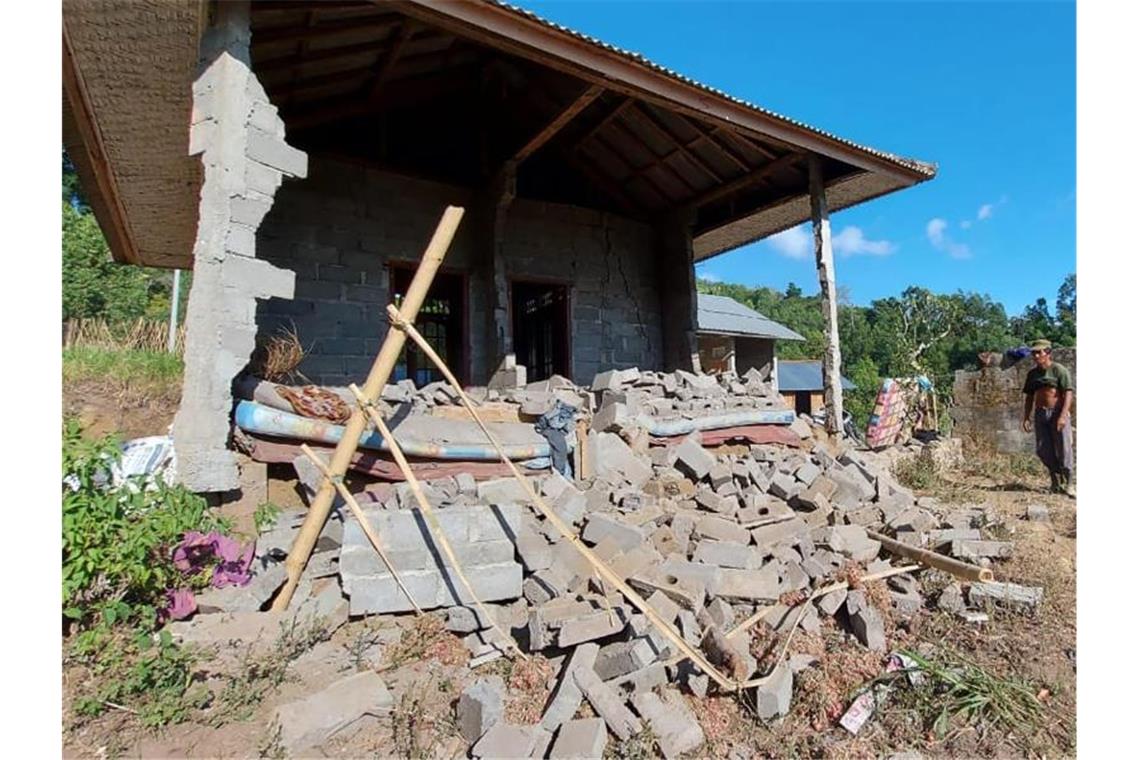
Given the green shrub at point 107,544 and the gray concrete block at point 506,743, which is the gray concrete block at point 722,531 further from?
the green shrub at point 107,544

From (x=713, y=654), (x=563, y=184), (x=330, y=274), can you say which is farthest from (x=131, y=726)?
(x=563, y=184)

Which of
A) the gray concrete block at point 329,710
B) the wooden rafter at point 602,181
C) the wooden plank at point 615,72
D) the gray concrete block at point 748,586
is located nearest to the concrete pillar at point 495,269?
the wooden rafter at point 602,181

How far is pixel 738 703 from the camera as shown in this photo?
3.12 metres

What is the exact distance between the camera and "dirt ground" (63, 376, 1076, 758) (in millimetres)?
2682

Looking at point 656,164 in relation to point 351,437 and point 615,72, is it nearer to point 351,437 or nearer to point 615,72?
point 615,72

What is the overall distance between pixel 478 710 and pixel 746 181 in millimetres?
8008

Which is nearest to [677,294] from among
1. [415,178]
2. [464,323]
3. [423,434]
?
[464,323]

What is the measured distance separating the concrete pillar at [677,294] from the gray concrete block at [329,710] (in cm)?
770

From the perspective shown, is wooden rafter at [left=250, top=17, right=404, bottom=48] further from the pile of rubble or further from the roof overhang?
the pile of rubble

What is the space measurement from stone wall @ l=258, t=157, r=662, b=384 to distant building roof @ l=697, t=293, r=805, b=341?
922 centimetres

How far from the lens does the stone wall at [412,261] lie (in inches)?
290

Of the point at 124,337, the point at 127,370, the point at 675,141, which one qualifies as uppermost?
the point at 675,141

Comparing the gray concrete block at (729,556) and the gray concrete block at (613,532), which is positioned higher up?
the gray concrete block at (613,532)

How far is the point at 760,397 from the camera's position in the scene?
809 centimetres
